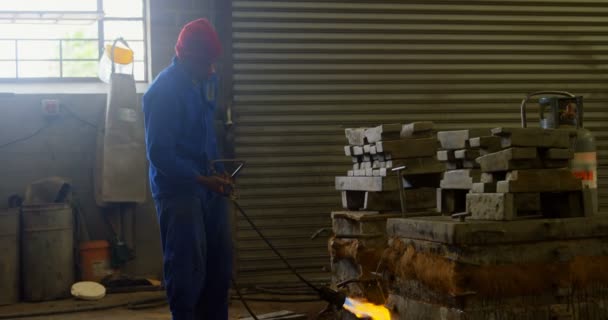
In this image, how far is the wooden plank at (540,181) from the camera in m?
4.68

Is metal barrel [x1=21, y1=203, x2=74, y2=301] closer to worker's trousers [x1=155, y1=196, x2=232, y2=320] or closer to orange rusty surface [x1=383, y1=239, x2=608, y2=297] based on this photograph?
worker's trousers [x1=155, y1=196, x2=232, y2=320]

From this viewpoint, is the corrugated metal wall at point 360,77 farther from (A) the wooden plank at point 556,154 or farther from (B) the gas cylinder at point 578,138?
(A) the wooden plank at point 556,154

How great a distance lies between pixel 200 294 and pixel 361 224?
152cm

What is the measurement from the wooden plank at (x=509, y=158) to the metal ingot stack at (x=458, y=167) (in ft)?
0.97

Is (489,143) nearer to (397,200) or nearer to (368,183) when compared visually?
(397,200)

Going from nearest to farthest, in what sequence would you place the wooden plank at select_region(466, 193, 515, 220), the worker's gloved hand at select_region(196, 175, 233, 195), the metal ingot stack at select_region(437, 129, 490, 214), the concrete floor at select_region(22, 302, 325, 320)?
the wooden plank at select_region(466, 193, 515, 220) → the metal ingot stack at select_region(437, 129, 490, 214) → the worker's gloved hand at select_region(196, 175, 233, 195) → the concrete floor at select_region(22, 302, 325, 320)

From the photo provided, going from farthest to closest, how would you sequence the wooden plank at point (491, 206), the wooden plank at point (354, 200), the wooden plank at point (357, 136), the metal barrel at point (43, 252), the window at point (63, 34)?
the window at point (63, 34) < the metal barrel at point (43, 252) < the wooden plank at point (354, 200) < the wooden plank at point (357, 136) < the wooden plank at point (491, 206)

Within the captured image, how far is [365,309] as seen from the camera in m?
6.25

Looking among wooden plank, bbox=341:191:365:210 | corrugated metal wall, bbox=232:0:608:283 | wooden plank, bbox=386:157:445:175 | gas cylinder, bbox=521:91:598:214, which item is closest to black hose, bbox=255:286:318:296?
corrugated metal wall, bbox=232:0:608:283

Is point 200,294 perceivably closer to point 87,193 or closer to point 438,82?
point 87,193

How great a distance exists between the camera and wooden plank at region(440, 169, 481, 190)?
5.28m

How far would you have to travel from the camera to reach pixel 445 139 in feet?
18.4

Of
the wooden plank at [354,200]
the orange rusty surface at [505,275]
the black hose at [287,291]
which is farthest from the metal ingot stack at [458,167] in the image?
the black hose at [287,291]

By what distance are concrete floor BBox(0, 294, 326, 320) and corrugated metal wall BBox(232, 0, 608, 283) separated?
114 cm
